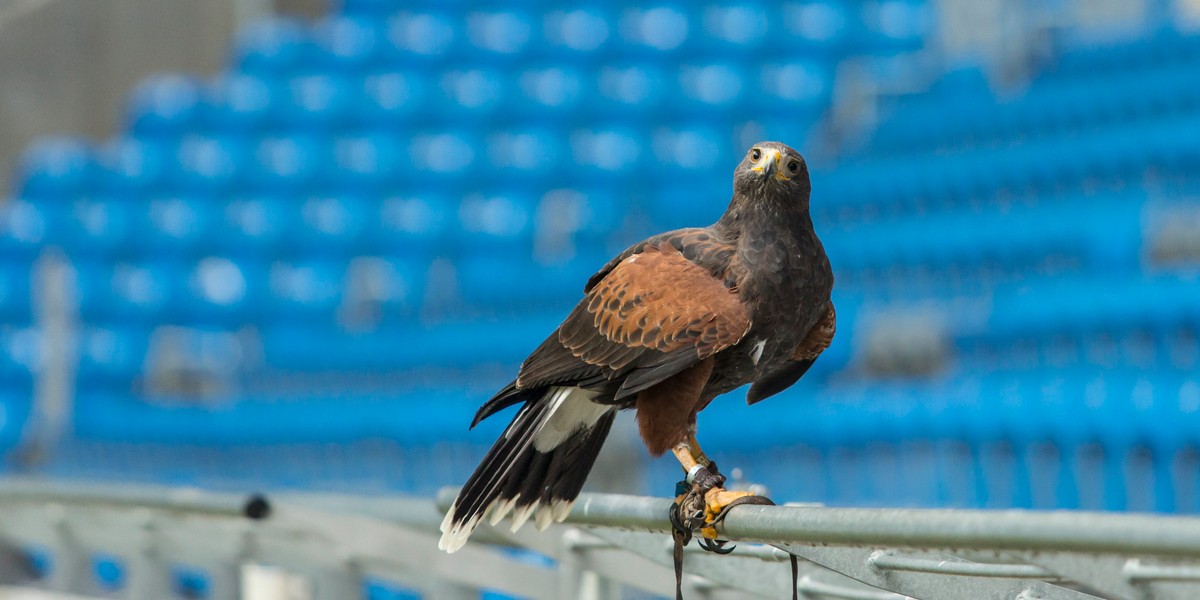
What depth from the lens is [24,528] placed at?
124 inches

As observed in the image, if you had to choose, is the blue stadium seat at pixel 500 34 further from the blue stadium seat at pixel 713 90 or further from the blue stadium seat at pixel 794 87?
the blue stadium seat at pixel 794 87

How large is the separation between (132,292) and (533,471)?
5.99 m

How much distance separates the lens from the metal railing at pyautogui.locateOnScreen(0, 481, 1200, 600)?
112 centimetres

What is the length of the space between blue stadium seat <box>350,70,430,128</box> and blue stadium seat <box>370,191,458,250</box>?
2.09ft

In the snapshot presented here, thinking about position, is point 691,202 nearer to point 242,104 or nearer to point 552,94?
point 552,94

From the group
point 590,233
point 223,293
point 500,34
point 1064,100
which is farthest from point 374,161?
point 1064,100

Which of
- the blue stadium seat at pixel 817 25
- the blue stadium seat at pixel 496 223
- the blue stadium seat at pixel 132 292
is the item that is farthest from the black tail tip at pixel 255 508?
the blue stadium seat at pixel 817 25

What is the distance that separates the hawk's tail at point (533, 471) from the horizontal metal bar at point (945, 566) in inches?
20.3

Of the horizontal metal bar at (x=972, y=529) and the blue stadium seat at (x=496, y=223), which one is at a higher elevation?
the blue stadium seat at (x=496, y=223)

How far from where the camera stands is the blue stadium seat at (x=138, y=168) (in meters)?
8.12

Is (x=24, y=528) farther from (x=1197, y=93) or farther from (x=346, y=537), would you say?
(x=1197, y=93)

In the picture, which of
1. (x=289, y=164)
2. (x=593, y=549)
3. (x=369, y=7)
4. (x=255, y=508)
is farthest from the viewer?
(x=369, y=7)

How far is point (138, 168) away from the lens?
27.0 ft

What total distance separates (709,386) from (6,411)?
5.82 meters
